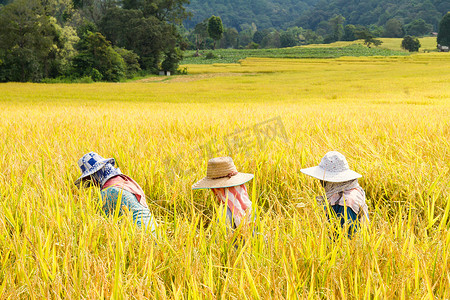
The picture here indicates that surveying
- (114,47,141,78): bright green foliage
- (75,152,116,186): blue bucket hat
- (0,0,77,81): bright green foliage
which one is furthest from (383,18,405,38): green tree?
(75,152,116,186): blue bucket hat

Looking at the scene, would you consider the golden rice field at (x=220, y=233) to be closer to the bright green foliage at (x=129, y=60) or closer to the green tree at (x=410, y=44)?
the bright green foliage at (x=129, y=60)

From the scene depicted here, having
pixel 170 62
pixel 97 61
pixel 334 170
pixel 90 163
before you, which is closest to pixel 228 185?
pixel 334 170

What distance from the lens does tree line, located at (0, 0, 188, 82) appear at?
29.7 m

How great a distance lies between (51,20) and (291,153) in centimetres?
3531

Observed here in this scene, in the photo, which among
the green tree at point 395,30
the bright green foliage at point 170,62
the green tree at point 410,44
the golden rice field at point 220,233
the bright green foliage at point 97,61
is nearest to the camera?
the golden rice field at point 220,233

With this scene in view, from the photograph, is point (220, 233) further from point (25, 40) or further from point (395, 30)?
point (395, 30)

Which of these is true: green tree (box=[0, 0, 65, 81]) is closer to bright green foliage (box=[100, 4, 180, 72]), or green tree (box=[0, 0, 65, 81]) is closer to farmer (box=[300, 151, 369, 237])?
bright green foliage (box=[100, 4, 180, 72])

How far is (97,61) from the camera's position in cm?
3356

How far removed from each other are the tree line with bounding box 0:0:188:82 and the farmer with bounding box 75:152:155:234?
32.3m

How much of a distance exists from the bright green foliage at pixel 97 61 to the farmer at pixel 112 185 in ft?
112

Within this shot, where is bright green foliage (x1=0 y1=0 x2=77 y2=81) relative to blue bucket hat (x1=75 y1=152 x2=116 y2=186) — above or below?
above

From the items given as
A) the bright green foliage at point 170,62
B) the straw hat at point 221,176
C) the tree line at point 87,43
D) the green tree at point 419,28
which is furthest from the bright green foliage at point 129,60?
the green tree at point 419,28

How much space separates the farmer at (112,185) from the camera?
1712 millimetres

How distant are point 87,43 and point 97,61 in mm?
2838
